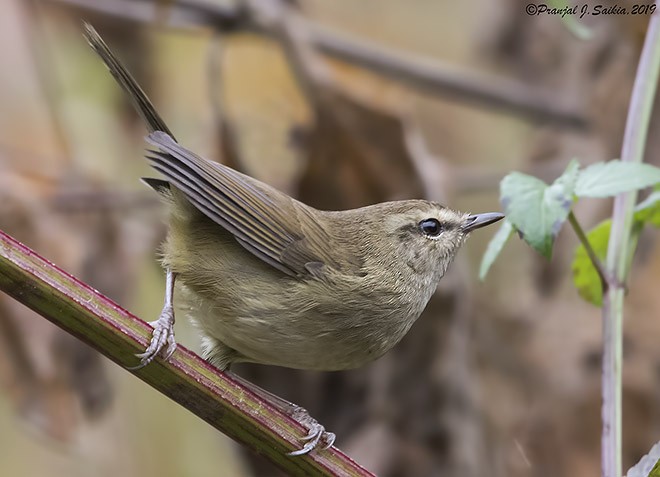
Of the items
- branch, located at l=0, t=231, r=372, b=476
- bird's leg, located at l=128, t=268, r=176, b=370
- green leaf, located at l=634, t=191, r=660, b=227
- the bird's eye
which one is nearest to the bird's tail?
bird's leg, located at l=128, t=268, r=176, b=370

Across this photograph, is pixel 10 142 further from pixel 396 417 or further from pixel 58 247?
pixel 396 417

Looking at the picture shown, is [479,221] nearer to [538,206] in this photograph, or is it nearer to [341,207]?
[341,207]

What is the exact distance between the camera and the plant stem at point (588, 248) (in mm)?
2363

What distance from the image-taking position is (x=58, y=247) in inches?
161

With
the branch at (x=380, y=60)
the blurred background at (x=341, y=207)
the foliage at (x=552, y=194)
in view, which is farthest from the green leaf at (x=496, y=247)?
the branch at (x=380, y=60)

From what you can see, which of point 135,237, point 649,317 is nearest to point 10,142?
point 135,237

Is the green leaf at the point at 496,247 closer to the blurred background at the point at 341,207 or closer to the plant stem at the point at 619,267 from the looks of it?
the plant stem at the point at 619,267

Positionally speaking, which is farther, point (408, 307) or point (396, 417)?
point (396, 417)

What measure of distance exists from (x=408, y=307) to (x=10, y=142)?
352 cm

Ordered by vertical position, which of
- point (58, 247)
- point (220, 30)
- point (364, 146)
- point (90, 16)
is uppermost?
point (90, 16)

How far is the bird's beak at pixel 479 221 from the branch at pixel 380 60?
4.52 ft

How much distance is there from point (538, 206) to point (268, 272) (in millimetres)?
1141

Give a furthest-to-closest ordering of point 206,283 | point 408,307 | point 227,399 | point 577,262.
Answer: point 408,307 → point 206,283 → point 577,262 → point 227,399

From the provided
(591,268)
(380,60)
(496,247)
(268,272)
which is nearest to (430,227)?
(268,272)
